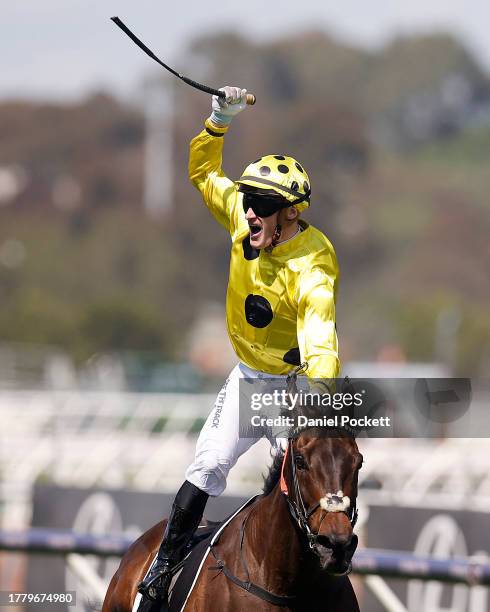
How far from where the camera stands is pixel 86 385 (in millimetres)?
22438

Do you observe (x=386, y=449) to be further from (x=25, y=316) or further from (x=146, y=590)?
(x=25, y=316)

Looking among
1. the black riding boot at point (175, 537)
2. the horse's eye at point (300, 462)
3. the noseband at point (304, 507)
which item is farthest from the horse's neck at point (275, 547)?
the black riding boot at point (175, 537)

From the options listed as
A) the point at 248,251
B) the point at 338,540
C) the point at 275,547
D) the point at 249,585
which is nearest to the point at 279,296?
the point at 248,251

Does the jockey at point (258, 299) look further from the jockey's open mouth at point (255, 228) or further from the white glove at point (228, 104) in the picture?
the white glove at point (228, 104)

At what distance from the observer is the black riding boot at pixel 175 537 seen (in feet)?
17.8

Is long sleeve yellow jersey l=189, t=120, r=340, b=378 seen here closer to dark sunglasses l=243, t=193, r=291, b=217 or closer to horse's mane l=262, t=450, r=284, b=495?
dark sunglasses l=243, t=193, r=291, b=217

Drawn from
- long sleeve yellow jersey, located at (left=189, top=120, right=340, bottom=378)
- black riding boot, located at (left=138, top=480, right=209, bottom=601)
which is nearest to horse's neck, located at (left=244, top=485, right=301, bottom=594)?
black riding boot, located at (left=138, top=480, right=209, bottom=601)

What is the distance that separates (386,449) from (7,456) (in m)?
4.28

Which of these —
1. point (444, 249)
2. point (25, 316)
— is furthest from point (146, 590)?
point (444, 249)

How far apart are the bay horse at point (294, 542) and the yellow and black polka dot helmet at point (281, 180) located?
1.02 m

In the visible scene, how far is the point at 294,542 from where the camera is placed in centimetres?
484

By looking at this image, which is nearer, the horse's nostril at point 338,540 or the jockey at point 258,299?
the horse's nostril at point 338,540

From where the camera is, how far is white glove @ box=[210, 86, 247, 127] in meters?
5.70

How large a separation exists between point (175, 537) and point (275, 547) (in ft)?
2.26
